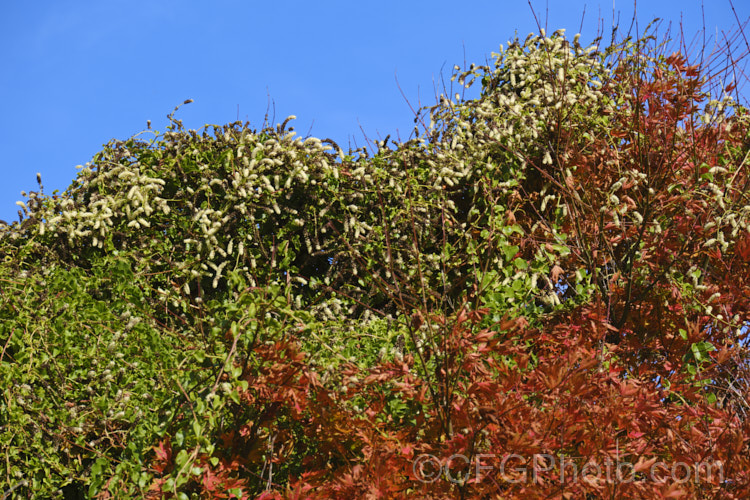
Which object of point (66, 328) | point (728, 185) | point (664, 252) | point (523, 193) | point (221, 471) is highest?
point (523, 193)

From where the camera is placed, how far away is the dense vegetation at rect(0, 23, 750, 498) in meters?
2.84

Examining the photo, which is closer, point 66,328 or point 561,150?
point 66,328

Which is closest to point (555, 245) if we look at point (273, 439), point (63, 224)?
point (273, 439)

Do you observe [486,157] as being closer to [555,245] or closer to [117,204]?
[555,245]

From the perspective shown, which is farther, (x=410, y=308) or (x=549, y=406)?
(x=410, y=308)

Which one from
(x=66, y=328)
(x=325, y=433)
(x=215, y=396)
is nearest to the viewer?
(x=215, y=396)

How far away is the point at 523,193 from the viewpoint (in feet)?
16.2

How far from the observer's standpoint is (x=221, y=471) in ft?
9.63

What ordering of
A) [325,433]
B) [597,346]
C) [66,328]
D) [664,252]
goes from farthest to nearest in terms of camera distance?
[664,252]
[597,346]
[66,328]
[325,433]

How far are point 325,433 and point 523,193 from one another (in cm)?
249

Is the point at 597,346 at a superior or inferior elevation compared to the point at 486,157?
inferior

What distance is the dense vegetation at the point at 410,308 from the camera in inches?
112

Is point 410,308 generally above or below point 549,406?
above

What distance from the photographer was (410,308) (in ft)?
15.0
